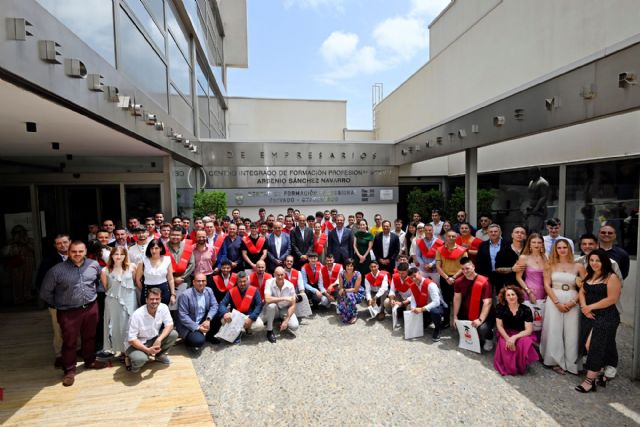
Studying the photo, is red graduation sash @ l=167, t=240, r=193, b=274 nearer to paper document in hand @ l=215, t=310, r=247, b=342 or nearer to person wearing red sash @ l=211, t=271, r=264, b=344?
person wearing red sash @ l=211, t=271, r=264, b=344

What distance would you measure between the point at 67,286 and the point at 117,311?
0.77 m

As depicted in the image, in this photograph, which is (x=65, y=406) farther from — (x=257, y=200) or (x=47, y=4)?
(x=257, y=200)

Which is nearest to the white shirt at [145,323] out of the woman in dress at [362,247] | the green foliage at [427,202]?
the woman in dress at [362,247]

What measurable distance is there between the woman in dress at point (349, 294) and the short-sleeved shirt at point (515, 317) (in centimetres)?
233

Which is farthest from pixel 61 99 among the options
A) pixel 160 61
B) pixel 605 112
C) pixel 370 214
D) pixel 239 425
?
pixel 370 214

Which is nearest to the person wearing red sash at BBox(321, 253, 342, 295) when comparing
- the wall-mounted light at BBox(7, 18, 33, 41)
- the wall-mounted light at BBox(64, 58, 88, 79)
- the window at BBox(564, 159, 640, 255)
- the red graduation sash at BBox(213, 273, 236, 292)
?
the red graduation sash at BBox(213, 273, 236, 292)

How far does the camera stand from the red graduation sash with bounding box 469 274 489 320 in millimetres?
4824

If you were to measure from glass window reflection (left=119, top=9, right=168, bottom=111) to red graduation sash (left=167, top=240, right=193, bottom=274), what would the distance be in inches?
114

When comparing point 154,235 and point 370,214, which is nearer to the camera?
point 154,235

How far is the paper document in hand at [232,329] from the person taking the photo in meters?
5.05

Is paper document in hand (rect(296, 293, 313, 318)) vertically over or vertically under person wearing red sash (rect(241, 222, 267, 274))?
under

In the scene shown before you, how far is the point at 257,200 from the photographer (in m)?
12.0

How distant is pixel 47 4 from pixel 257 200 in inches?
350

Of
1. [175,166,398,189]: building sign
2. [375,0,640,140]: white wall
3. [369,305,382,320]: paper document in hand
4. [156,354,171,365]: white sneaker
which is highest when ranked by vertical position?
[375,0,640,140]: white wall
